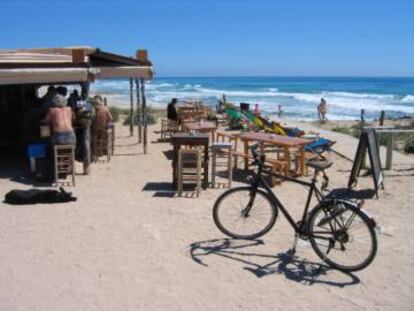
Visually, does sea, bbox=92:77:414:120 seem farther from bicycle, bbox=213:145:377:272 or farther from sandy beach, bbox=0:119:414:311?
bicycle, bbox=213:145:377:272

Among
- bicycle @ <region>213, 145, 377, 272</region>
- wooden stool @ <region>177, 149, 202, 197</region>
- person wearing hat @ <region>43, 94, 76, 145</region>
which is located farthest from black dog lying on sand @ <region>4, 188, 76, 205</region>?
bicycle @ <region>213, 145, 377, 272</region>

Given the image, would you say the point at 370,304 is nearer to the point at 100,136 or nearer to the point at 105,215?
the point at 105,215

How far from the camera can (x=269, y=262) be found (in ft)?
16.6

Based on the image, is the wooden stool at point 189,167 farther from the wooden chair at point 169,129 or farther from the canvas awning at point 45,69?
the wooden chair at point 169,129

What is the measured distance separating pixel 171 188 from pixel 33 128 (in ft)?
8.98

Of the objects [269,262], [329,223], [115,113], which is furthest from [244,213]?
[115,113]

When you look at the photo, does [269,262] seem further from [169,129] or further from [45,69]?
[169,129]

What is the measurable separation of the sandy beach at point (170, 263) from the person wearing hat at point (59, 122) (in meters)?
1.10

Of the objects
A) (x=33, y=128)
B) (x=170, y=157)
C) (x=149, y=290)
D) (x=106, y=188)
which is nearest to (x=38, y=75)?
(x=33, y=128)

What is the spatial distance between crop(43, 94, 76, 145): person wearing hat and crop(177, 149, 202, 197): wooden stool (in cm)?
177

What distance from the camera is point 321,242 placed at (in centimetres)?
503

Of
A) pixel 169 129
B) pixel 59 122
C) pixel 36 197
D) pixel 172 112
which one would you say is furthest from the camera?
pixel 169 129

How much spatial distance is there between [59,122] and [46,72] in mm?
755

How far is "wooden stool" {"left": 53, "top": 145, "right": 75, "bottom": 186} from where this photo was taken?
8.18 metres
